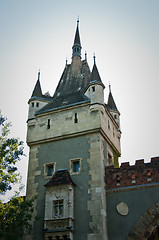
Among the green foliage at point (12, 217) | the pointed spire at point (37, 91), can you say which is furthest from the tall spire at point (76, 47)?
the green foliage at point (12, 217)

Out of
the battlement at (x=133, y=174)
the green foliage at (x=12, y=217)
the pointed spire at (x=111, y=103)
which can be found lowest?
the green foliage at (x=12, y=217)

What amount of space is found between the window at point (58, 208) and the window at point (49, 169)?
2.54 metres

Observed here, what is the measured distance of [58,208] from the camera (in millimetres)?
21203

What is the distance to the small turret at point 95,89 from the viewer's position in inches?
967

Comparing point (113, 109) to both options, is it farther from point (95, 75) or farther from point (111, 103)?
point (95, 75)

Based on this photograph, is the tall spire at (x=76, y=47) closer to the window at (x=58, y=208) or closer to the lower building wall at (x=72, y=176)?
the lower building wall at (x=72, y=176)

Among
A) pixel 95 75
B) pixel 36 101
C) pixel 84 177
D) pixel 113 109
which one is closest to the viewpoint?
pixel 84 177

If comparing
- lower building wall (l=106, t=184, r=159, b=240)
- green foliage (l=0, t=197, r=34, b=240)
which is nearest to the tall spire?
lower building wall (l=106, t=184, r=159, b=240)

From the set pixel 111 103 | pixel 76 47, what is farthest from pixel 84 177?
pixel 76 47

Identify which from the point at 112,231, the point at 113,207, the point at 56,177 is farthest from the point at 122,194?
the point at 56,177

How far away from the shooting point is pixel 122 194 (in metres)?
21.3

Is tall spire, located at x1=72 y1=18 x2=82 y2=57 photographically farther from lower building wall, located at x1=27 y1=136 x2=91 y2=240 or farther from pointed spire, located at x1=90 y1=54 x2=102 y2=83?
lower building wall, located at x1=27 y1=136 x2=91 y2=240

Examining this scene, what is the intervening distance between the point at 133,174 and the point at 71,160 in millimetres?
4459

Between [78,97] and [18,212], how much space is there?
34.1 ft
